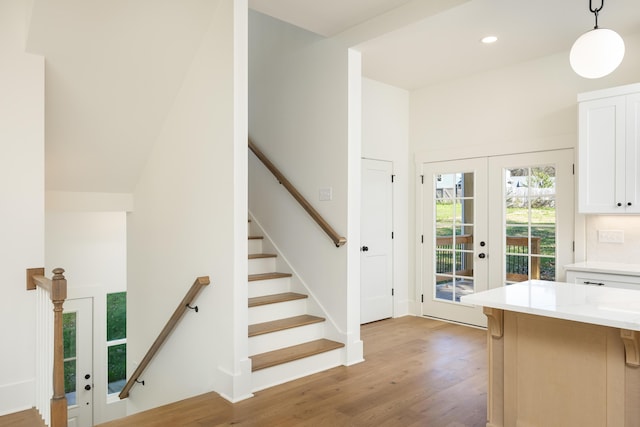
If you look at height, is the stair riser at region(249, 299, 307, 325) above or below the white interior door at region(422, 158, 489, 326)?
below

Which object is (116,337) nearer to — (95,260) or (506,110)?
(95,260)

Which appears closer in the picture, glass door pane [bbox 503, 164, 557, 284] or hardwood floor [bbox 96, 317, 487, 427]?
hardwood floor [bbox 96, 317, 487, 427]

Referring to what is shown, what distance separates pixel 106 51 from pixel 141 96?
506 millimetres

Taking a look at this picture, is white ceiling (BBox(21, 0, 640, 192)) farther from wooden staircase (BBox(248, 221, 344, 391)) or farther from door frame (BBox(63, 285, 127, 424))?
door frame (BBox(63, 285, 127, 424))

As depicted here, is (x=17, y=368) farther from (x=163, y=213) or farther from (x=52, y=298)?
(x=163, y=213)

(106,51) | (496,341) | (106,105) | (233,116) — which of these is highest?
(106,51)

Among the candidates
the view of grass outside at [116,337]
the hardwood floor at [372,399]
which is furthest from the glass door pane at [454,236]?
the view of grass outside at [116,337]

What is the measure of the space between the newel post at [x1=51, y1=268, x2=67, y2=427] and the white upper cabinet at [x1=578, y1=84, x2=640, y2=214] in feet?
13.7

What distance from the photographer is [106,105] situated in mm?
3809

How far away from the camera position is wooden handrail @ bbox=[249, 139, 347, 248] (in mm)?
3875

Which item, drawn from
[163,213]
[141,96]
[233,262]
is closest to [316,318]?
[233,262]

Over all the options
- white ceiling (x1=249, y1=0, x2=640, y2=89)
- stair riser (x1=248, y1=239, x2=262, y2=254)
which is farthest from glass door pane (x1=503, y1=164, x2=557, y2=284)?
stair riser (x1=248, y1=239, x2=262, y2=254)

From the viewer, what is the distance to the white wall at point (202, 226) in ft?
10.4

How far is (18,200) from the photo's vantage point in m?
3.15
